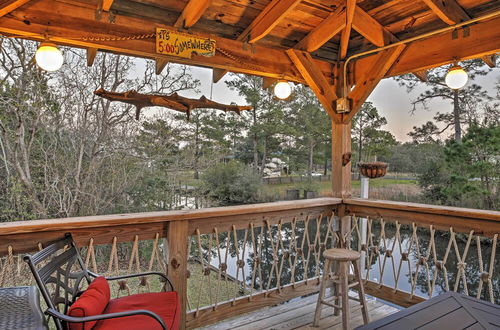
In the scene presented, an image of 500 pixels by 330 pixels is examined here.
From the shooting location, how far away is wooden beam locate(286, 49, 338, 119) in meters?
3.10

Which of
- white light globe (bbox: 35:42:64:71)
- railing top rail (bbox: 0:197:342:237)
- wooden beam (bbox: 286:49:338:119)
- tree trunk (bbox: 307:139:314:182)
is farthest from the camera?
tree trunk (bbox: 307:139:314:182)

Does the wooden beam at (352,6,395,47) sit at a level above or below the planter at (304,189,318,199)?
above

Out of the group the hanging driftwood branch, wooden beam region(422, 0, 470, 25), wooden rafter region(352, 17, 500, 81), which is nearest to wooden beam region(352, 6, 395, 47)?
wooden rafter region(352, 17, 500, 81)

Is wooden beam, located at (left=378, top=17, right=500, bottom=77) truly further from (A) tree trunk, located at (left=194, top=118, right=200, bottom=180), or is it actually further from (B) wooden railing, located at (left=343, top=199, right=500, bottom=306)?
(A) tree trunk, located at (left=194, top=118, right=200, bottom=180)

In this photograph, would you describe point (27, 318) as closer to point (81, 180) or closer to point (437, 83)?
point (81, 180)

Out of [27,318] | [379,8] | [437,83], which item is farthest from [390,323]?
[437,83]

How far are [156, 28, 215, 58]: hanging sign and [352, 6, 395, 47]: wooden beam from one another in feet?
4.06

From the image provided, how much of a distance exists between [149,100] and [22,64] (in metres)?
4.20

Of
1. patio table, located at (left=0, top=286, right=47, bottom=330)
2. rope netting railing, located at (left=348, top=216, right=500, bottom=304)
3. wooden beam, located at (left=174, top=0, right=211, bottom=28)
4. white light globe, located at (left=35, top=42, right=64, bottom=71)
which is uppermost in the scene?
wooden beam, located at (left=174, top=0, right=211, bottom=28)

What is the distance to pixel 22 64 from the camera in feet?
17.1

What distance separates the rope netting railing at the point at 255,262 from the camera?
2521 mm

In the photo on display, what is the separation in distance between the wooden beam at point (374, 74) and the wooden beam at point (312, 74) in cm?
22

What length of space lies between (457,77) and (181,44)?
2.25 m

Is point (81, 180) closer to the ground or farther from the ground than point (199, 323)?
farther from the ground
